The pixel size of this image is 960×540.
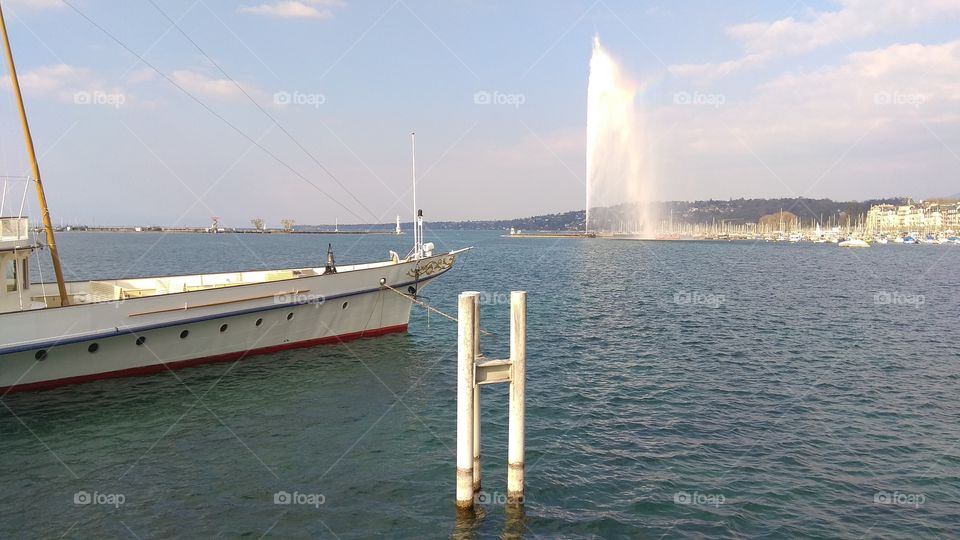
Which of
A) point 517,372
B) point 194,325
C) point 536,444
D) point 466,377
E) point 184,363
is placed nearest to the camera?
point 466,377

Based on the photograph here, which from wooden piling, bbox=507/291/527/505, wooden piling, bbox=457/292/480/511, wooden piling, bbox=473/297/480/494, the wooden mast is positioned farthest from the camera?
the wooden mast

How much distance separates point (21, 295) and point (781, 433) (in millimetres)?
24979

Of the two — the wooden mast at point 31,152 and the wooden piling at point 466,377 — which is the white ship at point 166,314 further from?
the wooden piling at point 466,377

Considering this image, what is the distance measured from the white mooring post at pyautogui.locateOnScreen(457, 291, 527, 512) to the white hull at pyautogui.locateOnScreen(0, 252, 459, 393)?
14.0 meters

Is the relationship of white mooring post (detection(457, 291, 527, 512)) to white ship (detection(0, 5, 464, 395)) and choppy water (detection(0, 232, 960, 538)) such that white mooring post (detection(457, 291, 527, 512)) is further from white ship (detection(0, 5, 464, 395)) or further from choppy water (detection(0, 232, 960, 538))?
white ship (detection(0, 5, 464, 395))

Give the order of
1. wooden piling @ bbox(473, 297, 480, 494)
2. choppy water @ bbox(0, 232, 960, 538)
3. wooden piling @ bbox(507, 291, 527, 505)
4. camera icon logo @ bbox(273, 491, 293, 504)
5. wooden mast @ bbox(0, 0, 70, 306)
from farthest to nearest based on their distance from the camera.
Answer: wooden mast @ bbox(0, 0, 70, 306)
camera icon logo @ bbox(273, 491, 293, 504)
choppy water @ bbox(0, 232, 960, 538)
wooden piling @ bbox(507, 291, 527, 505)
wooden piling @ bbox(473, 297, 480, 494)

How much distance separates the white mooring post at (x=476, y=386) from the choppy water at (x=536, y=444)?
2.47 ft

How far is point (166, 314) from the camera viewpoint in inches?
779

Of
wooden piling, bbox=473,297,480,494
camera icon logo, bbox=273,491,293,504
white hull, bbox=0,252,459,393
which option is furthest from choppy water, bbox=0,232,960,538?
wooden piling, bbox=473,297,480,494

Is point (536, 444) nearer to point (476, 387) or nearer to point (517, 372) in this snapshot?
point (517, 372)

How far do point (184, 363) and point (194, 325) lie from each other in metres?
1.57

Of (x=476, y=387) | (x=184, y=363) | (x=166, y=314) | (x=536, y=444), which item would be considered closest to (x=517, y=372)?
(x=476, y=387)

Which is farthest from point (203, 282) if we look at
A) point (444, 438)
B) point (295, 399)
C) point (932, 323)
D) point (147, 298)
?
point (932, 323)

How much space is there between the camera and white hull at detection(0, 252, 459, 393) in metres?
17.5
